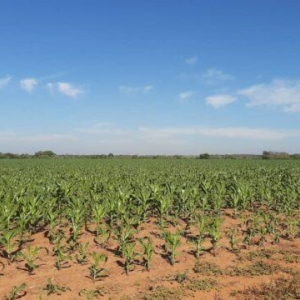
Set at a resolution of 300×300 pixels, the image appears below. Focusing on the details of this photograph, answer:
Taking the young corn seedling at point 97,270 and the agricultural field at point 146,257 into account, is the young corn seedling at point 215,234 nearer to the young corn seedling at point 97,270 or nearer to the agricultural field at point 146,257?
the agricultural field at point 146,257

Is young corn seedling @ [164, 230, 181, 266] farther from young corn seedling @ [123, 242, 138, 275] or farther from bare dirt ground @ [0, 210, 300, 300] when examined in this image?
young corn seedling @ [123, 242, 138, 275]

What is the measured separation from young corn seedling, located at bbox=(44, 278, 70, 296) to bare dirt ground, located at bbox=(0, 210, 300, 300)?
0.02 metres

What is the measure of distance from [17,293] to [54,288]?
57 centimetres

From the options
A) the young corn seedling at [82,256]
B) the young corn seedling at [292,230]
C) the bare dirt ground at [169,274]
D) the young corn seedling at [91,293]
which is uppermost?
the young corn seedling at [292,230]

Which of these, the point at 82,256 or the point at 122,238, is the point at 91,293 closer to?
the point at 82,256

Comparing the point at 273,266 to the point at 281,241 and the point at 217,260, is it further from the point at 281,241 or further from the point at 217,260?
the point at 281,241

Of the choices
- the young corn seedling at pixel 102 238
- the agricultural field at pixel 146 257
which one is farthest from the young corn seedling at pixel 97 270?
the young corn seedling at pixel 102 238

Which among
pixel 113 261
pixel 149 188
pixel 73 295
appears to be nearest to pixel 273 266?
pixel 113 261

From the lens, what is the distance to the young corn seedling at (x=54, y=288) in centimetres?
552

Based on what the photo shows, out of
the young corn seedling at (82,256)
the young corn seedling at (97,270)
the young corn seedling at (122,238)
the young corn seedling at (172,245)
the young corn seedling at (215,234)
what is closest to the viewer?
the young corn seedling at (97,270)

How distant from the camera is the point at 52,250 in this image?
7184 mm

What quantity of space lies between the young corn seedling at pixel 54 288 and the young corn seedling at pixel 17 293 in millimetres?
351

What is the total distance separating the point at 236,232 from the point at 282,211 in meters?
2.93

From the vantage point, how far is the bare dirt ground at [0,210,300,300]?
219 inches
